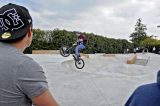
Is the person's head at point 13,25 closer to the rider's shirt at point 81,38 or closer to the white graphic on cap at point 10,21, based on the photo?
the white graphic on cap at point 10,21

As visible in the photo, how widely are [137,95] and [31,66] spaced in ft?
1.99

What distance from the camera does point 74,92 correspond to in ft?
29.4

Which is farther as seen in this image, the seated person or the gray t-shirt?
the gray t-shirt

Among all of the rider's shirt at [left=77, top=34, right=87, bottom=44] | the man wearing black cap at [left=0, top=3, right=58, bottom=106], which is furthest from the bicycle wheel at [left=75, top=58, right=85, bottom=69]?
the man wearing black cap at [left=0, top=3, right=58, bottom=106]

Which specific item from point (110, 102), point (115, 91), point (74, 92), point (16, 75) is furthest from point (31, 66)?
point (115, 91)

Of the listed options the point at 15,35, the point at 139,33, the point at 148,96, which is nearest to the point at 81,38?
the point at 15,35

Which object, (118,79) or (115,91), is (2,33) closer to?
(115,91)

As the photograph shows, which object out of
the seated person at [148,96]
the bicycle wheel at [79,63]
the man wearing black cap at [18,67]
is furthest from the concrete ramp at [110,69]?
the seated person at [148,96]

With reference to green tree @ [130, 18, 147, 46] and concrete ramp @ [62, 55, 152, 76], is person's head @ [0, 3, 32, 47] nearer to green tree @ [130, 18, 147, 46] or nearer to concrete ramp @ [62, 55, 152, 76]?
concrete ramp @ [62, 55, 152, 76]

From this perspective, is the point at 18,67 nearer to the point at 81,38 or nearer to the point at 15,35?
the point at 15,35

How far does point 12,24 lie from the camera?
6.85 feet

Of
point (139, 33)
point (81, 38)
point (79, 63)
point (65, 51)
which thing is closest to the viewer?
point (79, 63)

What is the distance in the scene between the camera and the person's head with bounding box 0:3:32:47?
2088 mm

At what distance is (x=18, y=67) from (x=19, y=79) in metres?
0.07
